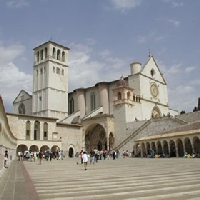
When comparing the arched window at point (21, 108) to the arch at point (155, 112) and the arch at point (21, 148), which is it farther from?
the arch at point (155, 112)

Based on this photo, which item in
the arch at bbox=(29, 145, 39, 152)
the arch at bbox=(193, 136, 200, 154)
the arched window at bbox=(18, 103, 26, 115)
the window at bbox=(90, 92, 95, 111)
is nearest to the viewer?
the arch at bbox=(193, 136, 200, 154)

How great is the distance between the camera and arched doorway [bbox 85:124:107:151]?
1827 inches

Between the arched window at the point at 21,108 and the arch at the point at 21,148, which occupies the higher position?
the arched window at the point at 21,108

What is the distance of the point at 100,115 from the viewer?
4488 centimetres

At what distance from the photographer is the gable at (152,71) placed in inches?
1978

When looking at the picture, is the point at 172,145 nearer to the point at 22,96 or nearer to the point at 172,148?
the point at 172,148

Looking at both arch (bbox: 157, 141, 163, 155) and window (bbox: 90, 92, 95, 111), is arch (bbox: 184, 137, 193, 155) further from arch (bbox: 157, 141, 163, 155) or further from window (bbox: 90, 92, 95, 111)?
window (bbox: 90, 92, 95, 111)

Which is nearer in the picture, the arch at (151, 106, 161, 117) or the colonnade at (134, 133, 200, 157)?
the colonnade at (134, 133, 200, 157)

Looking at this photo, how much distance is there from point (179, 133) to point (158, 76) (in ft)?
84.1

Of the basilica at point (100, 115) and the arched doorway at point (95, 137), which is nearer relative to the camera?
the basilica at point (100, 115)

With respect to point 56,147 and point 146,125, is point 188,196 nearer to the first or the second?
point 146,125

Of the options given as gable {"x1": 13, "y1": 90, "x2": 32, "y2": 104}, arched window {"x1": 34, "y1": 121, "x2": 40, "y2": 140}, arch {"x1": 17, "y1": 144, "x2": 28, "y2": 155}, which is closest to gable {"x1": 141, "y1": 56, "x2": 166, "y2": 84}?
arched window {"x1": 34, "y1": 121, "x2": 40, "y2": 140}

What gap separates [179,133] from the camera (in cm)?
2944

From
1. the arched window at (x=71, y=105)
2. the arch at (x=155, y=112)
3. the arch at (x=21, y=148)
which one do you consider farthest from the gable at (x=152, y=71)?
the arch at (x=21, y=148)
